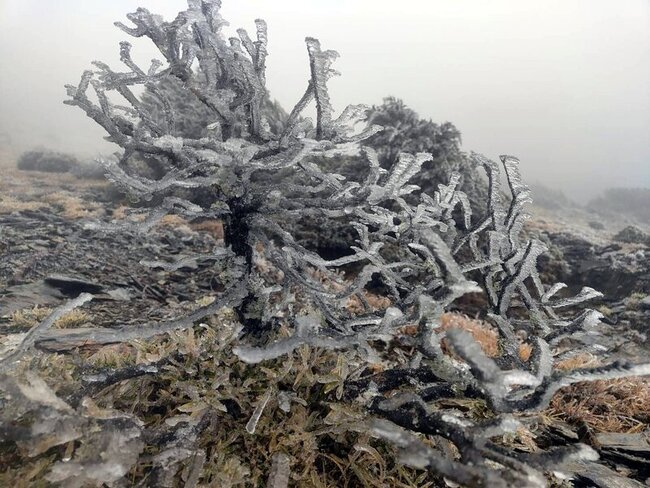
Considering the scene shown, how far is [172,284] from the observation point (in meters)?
6.66

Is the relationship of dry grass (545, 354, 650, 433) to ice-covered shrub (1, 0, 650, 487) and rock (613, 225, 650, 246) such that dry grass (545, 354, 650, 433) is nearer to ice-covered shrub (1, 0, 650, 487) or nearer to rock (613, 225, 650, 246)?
ice-covered shrub (1, 0, 650, 487)

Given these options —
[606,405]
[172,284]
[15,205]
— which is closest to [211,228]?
[172,284]

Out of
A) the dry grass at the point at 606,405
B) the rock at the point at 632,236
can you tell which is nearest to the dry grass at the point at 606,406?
the dry grass at the point at 606,405

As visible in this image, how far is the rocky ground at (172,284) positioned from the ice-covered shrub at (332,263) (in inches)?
13.3

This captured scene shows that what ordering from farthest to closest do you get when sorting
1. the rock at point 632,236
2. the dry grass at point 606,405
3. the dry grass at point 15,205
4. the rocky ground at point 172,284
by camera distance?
the rock at point 632,236
the dry grass at point 15,205
the dry grass at point 606,405
the rocky ground at point 172,284

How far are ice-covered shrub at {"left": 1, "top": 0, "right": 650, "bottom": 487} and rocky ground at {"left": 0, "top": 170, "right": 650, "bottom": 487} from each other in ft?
1.11

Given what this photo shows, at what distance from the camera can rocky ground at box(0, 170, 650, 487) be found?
11.3ft

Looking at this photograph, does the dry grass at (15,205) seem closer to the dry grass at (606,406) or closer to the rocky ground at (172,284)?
the rocky ground at (172,284)

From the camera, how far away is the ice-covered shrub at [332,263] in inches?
68.2

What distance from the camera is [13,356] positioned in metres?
2.12

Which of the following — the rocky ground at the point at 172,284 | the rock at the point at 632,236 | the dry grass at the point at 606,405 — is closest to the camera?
the rocky ground at the point at 172,284

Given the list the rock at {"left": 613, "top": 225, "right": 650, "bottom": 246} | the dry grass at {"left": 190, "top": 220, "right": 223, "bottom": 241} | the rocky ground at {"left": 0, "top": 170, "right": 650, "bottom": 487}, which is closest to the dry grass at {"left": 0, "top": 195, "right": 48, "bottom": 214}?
the rocky ground at {"left": 0, "top": 170, "right": 650, "bottom": 487}

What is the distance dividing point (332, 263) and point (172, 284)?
15.1 ft

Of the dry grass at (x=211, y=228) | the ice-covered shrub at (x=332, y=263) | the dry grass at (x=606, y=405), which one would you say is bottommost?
the dry grass at (x=606, y=405)
